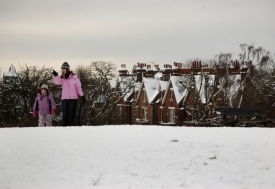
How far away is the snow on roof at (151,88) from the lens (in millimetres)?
58688

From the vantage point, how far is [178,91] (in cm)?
5262

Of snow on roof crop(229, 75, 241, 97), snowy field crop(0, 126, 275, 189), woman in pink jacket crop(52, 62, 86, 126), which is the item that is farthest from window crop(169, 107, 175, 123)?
snowy field crop(0, 126, 275, 189)

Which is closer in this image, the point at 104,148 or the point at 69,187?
the point at 69,187

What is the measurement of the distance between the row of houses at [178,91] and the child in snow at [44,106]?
76.7ft

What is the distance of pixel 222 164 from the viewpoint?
7781 millimetres

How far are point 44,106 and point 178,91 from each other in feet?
127

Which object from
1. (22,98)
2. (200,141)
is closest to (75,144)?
(200,141)

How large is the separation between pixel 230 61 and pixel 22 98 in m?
25.4

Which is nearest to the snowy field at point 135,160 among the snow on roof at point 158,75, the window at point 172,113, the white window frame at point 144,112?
the window at point 172,113

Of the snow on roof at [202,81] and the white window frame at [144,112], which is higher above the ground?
the snow on roof at [202,81]

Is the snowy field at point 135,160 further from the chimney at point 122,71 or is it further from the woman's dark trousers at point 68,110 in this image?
the chimney at point 122,71

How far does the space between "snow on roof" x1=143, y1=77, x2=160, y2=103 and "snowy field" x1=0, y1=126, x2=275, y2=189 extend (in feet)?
157

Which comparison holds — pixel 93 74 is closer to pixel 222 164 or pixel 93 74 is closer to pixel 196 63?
pixel 196 63

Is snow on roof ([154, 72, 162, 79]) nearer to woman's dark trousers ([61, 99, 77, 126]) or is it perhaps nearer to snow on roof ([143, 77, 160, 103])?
snow on roof ([143, 77, 160, 103])
